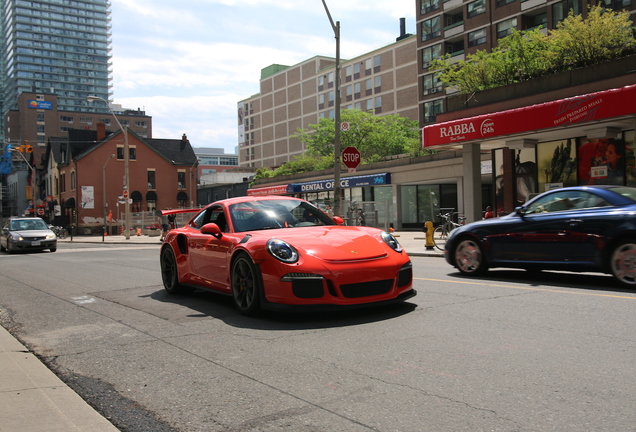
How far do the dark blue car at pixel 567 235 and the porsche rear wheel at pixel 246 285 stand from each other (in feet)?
15.5

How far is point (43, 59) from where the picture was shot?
192375 millimetres

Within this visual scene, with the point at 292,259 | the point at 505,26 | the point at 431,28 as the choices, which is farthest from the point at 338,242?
the point at 431,28

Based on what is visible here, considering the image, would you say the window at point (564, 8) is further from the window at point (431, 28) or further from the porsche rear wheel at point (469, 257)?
the porsche rear wheel at point (469, 257)

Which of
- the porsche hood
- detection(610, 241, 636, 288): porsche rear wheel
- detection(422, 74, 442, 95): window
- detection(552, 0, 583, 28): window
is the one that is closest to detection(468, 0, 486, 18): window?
detection(422, 74, 442, 95): window

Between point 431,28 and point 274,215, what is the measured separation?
59054 millimetres

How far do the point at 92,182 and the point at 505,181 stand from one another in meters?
48.8

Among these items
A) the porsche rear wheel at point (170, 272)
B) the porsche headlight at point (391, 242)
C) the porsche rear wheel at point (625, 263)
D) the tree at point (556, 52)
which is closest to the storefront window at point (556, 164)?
the tree at point (556, 52)

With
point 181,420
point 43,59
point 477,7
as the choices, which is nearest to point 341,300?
point 181,420

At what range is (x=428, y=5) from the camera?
61438 mm

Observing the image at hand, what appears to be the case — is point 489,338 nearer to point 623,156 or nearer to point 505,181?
point 623,156

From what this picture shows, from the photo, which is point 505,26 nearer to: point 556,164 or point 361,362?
point 556,164

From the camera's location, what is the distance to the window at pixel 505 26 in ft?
165

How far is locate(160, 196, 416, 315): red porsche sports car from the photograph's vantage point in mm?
5758

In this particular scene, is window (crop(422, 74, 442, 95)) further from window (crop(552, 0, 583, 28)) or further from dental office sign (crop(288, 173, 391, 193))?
dental office sign (crop(288, 173, 391, 193))
